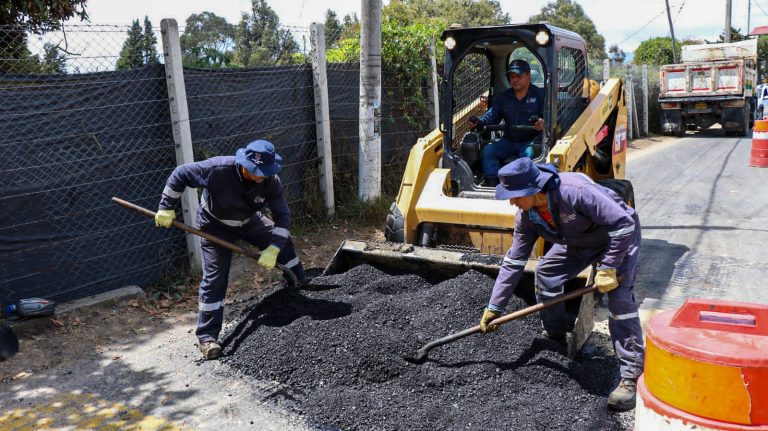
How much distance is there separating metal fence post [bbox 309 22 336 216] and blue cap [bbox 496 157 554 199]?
4.43 meters

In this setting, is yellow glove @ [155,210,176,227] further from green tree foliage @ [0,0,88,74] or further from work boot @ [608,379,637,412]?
work boot @ [608,379,637,412]

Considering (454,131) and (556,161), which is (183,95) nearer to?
(454,131)

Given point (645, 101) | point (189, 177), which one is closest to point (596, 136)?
point (189, 177)

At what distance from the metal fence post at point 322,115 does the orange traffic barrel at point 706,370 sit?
609 cm

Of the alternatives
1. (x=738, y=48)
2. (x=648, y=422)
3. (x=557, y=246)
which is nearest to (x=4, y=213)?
(x=557, y=246)

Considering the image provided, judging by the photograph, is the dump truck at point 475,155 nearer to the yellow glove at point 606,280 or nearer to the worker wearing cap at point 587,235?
the worker wearing cap at point 587,235

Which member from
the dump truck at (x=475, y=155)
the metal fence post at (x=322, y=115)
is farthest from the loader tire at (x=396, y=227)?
the metal fence post at (x=322, y=115)

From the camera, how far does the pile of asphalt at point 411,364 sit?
3.96 metres

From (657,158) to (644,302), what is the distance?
1018 centimetres

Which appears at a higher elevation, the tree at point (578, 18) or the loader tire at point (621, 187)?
the tree at point (578, 18)

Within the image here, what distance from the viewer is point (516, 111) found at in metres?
A: 6.34

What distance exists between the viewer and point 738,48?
70.7 ft

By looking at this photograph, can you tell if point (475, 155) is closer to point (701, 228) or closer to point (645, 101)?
point (701, 228)

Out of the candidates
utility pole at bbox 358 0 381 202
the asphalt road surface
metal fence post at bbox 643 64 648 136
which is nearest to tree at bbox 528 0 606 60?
metal fence post at bbox 643 64 648 136
